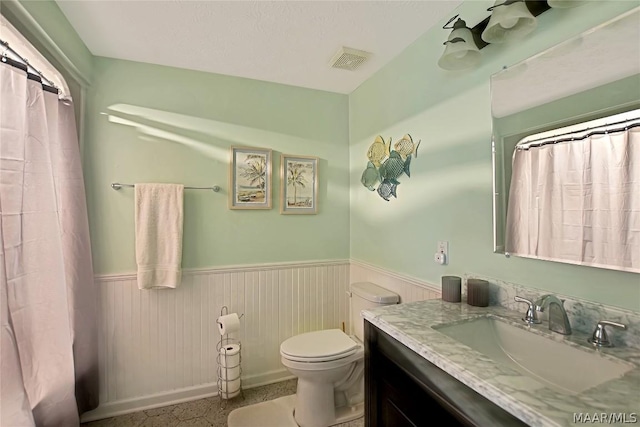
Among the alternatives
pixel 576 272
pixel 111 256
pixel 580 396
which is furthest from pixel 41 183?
pixel 576 272

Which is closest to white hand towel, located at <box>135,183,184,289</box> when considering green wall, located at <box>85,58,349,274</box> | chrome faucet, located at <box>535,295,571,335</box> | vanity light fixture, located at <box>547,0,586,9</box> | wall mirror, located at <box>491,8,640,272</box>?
green wall, located at <box>85,58,349,274</box>

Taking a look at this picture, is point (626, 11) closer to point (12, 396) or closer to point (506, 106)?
point (506, 106)

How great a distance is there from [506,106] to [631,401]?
109cm

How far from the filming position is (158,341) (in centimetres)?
202

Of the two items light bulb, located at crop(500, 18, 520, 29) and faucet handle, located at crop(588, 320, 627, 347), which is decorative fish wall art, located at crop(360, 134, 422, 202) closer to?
light bulb, located at crop(500, 18, 520, 29)

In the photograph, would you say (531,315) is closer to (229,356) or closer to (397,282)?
(397,282)

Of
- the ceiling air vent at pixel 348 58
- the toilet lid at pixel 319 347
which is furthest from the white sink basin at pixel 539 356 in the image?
the ceiling air vent at pixel 348 58

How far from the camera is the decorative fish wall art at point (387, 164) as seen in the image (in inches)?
72.9

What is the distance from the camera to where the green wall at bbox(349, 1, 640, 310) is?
1044 millimetres

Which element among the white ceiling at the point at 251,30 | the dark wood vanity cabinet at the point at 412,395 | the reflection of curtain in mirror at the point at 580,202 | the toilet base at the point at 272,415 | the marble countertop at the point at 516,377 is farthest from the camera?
the toilet base at the point at 272,415

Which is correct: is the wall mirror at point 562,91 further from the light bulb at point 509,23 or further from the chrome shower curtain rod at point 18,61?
the chrome shower curtain rod at point 18,61

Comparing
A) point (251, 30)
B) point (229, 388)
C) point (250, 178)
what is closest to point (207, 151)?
point (250, 178)

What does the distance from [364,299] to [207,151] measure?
61.2 inches

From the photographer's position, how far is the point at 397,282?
6.27 ft
